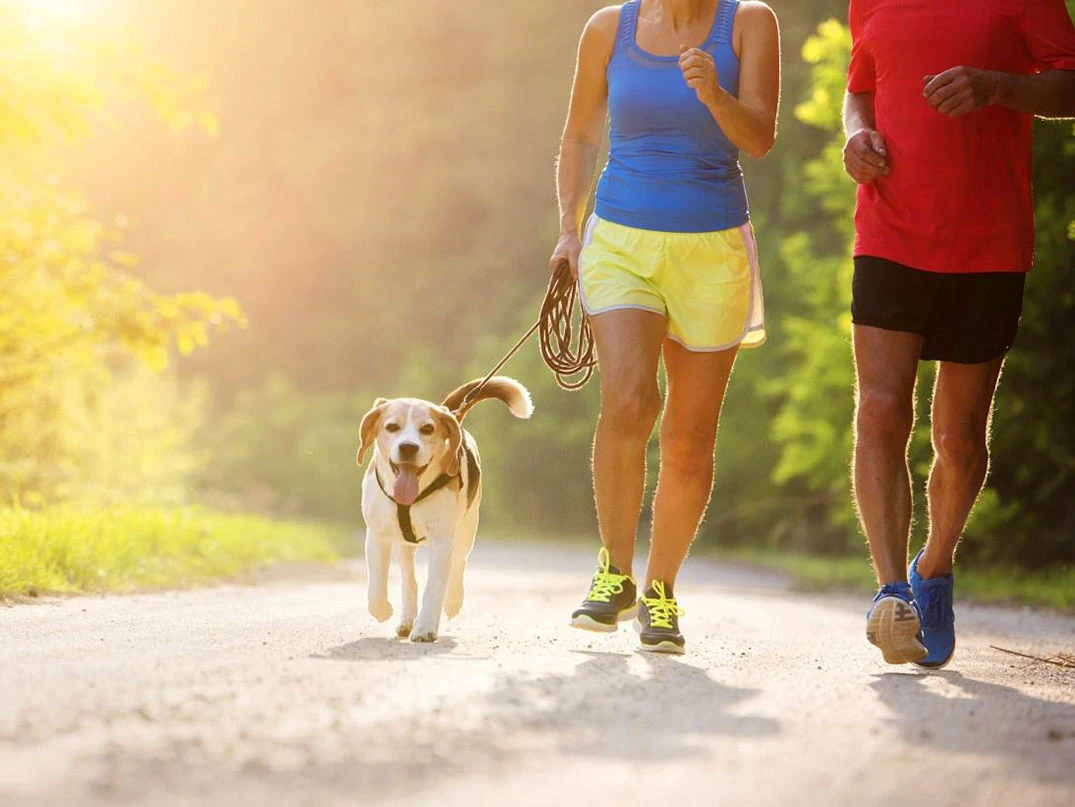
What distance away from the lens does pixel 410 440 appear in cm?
608

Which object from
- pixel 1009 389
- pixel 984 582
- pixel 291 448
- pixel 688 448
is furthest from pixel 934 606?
pixel 291 448

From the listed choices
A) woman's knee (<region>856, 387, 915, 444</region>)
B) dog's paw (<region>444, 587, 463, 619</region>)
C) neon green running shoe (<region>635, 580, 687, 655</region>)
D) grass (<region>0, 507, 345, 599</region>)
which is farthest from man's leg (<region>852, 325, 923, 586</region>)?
grass (<region>0, 507, 345, 599</region>)

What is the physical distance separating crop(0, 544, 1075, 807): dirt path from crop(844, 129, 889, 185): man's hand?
1720mm

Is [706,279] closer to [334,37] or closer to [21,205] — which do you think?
[21,205]

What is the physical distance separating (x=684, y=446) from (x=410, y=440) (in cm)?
103

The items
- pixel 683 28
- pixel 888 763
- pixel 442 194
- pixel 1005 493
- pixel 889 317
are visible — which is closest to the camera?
pixel 888 763

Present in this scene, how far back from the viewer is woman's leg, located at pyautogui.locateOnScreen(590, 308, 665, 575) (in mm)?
5840

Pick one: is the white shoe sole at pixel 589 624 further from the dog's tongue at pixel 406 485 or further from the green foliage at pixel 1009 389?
the green foliage at pixel 1009 389

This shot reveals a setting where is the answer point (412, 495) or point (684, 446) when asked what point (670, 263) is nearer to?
point (684, 446)

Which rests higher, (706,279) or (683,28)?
(683,28)

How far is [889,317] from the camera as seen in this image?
5590mm

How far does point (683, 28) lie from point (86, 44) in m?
7.12

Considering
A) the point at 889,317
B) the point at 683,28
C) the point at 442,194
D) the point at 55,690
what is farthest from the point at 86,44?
the point at 442,194

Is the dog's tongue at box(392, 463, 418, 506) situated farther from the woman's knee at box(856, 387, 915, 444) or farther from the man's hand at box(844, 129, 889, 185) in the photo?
the man's hand at box(844, 129, 889, 185)
